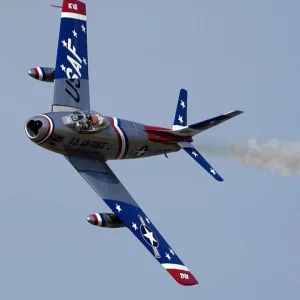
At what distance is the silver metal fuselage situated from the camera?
87938 mm

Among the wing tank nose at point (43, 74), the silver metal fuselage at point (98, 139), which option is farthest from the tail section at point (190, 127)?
the wing tank nose at point (43, 74)

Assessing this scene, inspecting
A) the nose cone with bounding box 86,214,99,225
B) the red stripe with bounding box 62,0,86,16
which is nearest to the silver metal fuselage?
the nose cone with bounding box 86,214,99,225

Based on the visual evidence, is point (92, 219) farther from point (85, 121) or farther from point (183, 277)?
point (183, 277)

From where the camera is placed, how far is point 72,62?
92125mm

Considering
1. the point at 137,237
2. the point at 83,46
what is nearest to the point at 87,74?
the point at 83,46

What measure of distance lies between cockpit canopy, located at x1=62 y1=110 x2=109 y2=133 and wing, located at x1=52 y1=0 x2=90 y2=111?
148cm

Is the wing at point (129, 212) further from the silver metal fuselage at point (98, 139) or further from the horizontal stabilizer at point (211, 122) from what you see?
the horizontal stabilizer at point (211, 122)

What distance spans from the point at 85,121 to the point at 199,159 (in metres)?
6.44

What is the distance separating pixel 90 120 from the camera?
3499 inches

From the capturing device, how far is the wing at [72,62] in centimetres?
9062

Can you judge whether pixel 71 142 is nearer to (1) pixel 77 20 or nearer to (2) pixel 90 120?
(2) pixel 90 120

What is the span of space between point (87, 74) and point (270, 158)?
30.0 ft

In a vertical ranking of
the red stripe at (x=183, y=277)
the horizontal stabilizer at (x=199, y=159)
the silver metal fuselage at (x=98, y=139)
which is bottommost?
the red stripe at (x=183, y=277)

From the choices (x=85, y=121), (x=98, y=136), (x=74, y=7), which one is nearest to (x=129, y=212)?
(x=98, y=136)
